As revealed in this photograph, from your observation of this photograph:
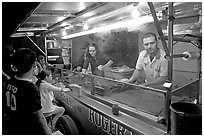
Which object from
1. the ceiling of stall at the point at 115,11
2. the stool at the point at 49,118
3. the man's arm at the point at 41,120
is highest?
the ceiling of stall at the point at 115,11

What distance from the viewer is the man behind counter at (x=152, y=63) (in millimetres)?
2852

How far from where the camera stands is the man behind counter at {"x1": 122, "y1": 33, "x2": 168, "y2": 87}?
112 inches

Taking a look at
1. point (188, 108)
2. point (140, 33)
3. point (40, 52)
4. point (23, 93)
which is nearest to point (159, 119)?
point (188, 108)

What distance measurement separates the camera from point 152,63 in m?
3.18

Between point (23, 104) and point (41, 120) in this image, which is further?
point (41, 120)

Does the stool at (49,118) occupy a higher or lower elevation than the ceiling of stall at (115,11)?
lower

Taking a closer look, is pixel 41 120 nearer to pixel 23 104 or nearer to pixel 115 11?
pixel 23 104

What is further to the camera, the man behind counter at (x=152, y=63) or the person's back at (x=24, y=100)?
the man behind counter at (x=152, y=63)

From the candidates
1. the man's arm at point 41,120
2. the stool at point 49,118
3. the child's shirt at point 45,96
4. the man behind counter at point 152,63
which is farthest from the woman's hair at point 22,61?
the man behind counter at point 152,63

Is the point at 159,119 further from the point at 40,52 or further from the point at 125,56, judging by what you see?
the point at 40,52

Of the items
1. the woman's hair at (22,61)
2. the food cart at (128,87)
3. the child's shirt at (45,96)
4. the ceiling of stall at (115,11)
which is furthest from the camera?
the child's shirt at (45,96)

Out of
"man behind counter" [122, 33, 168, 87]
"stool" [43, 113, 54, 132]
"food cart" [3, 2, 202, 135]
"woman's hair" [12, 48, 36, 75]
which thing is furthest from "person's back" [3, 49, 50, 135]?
"man behind counter" [122, 33, 168, 87]

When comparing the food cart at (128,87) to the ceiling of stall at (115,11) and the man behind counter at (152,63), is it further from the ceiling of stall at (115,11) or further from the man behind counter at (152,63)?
the man behind counter at (152,63)

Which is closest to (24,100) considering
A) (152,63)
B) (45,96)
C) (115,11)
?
(45,96)
